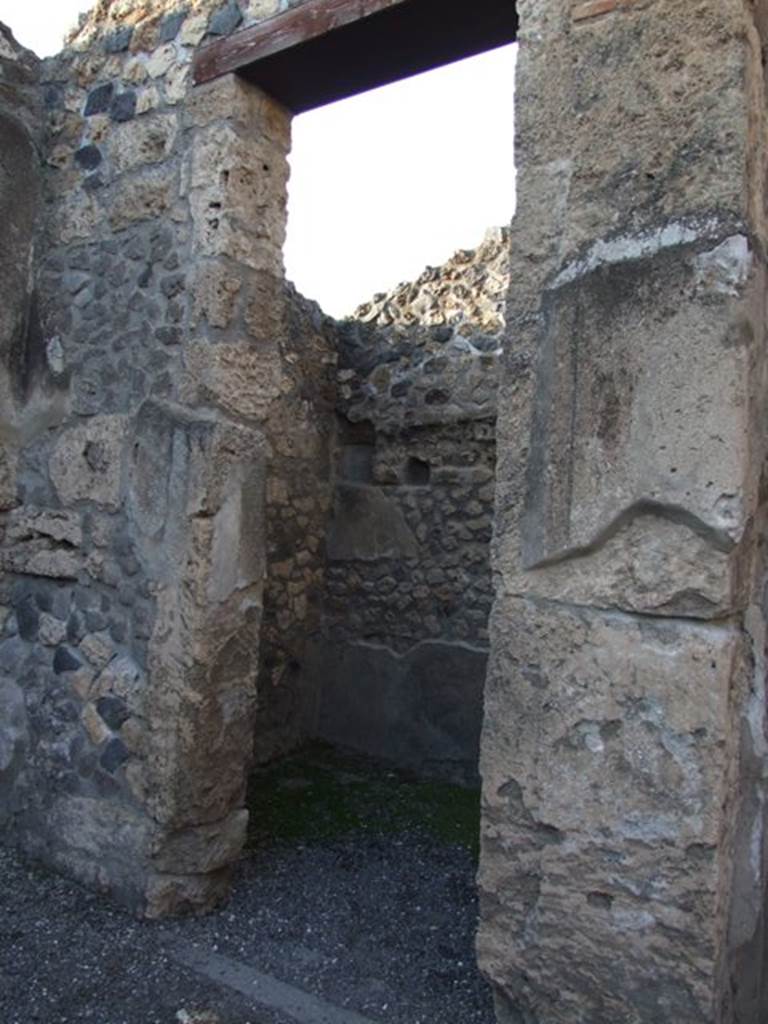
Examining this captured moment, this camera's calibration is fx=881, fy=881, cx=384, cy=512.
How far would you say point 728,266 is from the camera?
1.71 m

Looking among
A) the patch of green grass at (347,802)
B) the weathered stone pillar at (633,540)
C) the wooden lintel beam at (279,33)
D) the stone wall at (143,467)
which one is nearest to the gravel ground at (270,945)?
the stone wall at (143,467)

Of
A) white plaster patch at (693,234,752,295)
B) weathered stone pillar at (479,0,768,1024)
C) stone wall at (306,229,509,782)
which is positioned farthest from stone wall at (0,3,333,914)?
stone wall at (306,229,509,782)

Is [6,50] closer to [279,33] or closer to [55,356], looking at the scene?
[55,356]

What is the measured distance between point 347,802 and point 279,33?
3321mm

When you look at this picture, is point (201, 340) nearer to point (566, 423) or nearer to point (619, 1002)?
point (566, 423)

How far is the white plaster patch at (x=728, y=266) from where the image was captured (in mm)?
1707

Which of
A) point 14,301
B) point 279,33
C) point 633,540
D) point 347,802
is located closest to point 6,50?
point 14,301

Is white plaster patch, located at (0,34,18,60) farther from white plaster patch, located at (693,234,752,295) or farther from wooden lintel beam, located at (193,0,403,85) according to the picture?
white plaster patch, located at (693,234,752,295)

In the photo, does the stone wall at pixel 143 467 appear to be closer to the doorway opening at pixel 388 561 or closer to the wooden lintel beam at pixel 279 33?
the wooden lintel beam at pixel 279 33

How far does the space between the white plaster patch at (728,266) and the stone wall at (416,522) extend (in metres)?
3.05

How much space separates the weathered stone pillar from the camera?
1719 millimetres

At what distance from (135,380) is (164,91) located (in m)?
1.03

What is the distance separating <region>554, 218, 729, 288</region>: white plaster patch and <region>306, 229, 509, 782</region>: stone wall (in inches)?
112

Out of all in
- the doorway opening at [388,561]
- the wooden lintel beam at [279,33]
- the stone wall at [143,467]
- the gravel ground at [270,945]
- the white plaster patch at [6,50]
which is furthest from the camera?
the doorway opening at [388,561]
